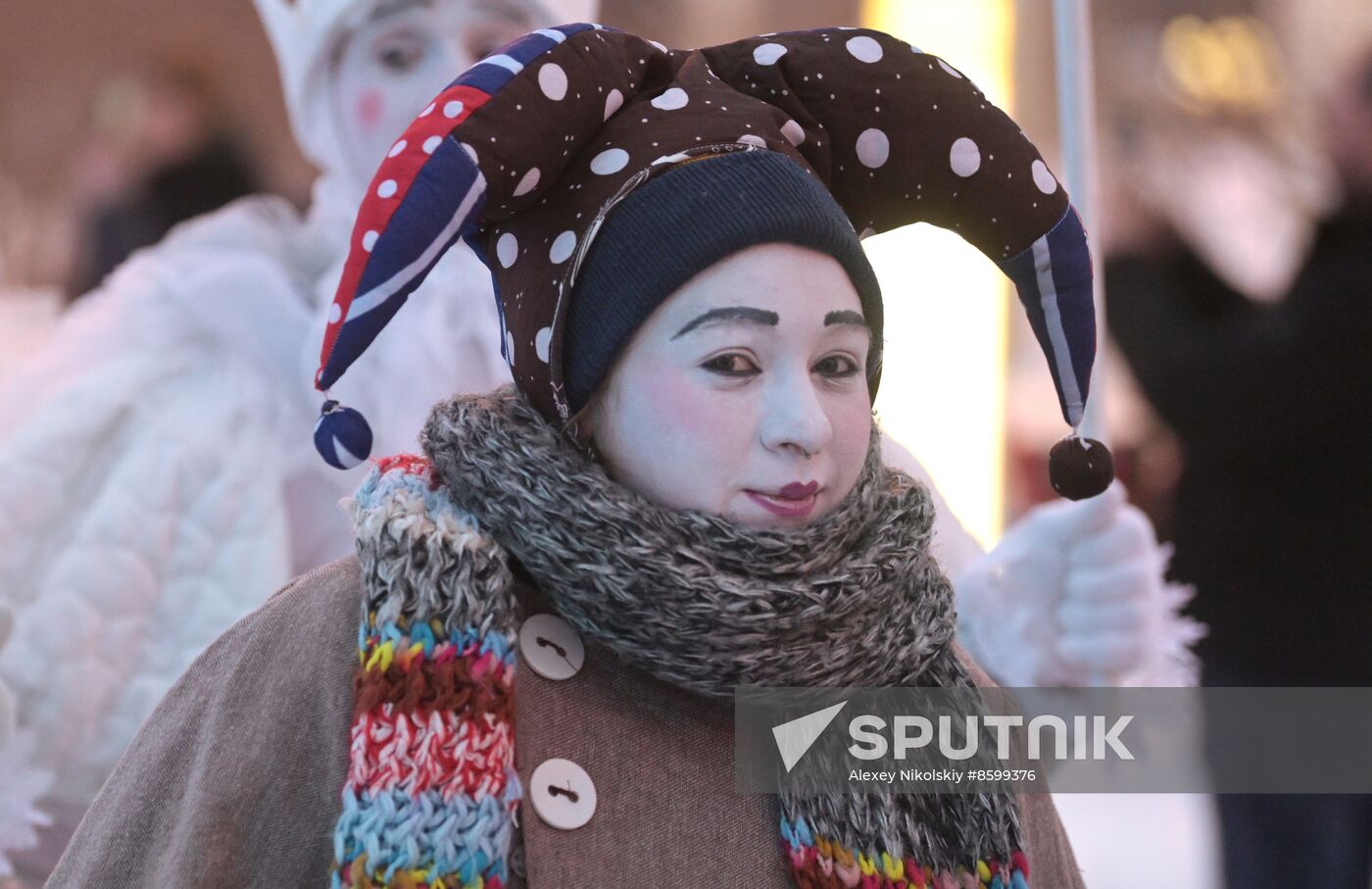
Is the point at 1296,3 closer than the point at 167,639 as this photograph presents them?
No

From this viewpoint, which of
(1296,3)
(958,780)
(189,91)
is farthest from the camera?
(1296,3)

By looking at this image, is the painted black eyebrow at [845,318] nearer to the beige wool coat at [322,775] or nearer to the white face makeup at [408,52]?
the beige wool coat at [322,775]

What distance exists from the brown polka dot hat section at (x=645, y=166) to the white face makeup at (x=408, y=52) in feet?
2.54

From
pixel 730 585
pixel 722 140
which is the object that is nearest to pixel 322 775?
pixel 730 585

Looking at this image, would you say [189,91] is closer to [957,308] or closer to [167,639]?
[167,639]

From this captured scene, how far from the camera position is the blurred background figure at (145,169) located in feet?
6.82

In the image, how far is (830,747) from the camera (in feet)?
3.62

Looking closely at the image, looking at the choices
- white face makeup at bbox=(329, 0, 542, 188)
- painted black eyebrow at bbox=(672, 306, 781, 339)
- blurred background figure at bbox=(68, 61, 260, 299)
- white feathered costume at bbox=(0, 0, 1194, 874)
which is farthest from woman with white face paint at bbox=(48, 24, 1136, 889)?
blurred background figure at bbox=(68, 61, 260, 299)

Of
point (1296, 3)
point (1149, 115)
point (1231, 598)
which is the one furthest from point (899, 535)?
point (1296, 3)

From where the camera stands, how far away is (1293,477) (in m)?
2.20

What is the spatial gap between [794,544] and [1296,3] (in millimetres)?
2827
